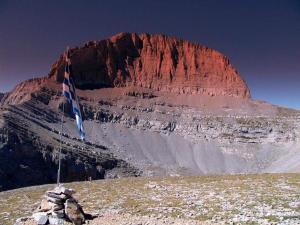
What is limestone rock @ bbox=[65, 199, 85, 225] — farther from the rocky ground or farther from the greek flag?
the greek flag

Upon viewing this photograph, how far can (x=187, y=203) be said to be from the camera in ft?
100

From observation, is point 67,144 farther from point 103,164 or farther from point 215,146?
point 215,146

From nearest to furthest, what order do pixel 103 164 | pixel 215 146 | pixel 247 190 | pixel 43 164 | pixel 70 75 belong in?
1. pixel 70 75
2. pixel 247 190
3. pixel 43 164
4. pixel 103 164
5. pixel 215 146

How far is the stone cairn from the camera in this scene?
79.6 feet

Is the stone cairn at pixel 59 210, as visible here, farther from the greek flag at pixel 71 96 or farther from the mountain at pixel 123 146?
the mountain at pixel 123 146

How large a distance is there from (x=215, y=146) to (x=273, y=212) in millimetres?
159592

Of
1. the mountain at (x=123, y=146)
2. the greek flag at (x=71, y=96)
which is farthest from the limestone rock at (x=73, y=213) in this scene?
the mountain at (x=123, y=146)

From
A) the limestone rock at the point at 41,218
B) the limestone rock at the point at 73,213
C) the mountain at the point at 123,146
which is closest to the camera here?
the limestone rock at the point at 41,218

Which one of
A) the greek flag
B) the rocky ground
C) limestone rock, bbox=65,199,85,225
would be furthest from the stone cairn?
the greek flag

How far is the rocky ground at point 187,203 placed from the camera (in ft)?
83.6

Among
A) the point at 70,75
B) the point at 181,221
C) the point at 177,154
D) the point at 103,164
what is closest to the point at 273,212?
the point at 181,221

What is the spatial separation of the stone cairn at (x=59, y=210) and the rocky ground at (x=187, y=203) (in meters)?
1.02

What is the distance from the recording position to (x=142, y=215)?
89.5 ft

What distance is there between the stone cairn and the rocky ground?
1022 millimetres
